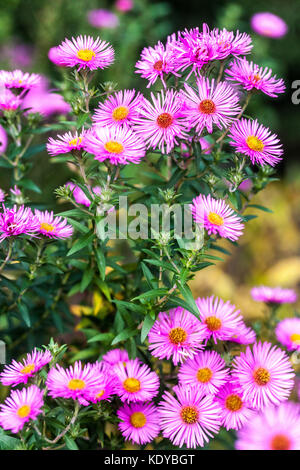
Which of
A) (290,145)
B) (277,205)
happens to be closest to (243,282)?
(277,205)

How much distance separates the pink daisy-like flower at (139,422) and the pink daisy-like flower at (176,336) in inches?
3.8

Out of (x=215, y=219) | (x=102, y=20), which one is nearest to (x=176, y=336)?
(x=215, y=219)

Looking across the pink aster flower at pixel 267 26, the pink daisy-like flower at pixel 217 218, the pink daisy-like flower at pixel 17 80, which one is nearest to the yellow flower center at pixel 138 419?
the pink daisy-like flower at pixel 217 218

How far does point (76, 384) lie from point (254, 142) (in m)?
0.49

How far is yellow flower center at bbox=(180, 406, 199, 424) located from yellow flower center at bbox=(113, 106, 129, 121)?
1.68ft

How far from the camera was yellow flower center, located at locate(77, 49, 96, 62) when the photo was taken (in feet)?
3.01

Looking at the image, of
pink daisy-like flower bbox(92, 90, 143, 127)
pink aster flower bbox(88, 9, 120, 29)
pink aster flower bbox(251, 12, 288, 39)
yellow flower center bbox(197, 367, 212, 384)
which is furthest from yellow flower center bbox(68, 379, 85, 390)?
pink aster flower bbox(88, 9, 120, 29)

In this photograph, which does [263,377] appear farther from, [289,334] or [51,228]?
[51,228]

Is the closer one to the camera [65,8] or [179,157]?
[179,157]

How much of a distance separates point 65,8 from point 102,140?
193 centimetres

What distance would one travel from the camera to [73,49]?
0.92 metres

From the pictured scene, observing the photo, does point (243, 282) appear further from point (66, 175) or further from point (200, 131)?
point (200, 131)

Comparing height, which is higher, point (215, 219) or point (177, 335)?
point (215, 219)

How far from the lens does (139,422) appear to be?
88cm
